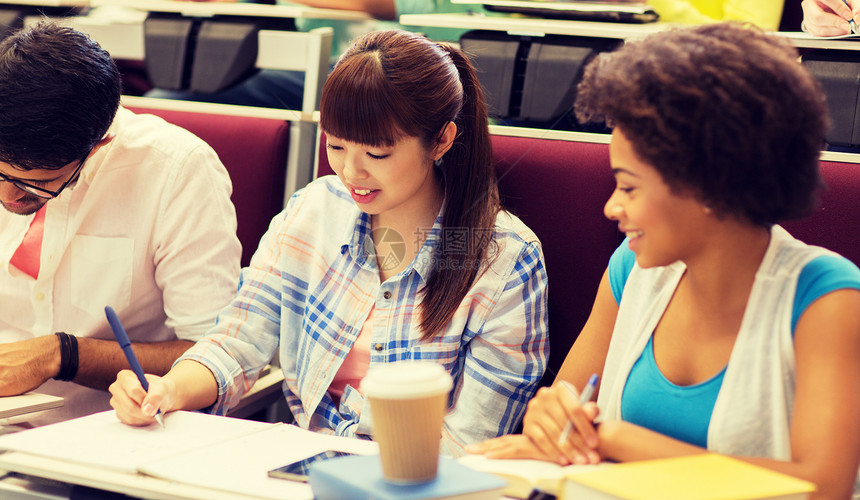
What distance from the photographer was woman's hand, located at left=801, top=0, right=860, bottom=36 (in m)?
1.42

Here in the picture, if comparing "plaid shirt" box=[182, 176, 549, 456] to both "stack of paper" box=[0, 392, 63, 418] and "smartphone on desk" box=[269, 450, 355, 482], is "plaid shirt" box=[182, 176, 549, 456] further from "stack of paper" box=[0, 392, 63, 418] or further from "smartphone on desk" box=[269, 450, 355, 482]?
"smartphone on desk" box=[269, 450, 355, 482]

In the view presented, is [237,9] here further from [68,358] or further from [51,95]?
[68,358]

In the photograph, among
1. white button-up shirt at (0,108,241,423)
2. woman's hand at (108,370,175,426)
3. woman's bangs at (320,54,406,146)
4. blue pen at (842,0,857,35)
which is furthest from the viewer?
white button-up shirt at (0,108,241,423)

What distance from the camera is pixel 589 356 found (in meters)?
1.22

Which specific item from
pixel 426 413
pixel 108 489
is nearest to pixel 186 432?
pixel 108 489

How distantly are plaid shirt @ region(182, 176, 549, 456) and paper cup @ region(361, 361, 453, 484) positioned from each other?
0.58m

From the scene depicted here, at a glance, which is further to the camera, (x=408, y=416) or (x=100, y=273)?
(x=100, y=273)

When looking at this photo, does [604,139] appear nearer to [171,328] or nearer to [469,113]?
[469,113]

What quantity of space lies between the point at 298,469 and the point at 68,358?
67cm

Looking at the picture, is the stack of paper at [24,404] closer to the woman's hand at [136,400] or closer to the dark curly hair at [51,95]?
the woman's hand at [136,400]

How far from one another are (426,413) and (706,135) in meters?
0.43

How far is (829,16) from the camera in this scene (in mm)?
1441

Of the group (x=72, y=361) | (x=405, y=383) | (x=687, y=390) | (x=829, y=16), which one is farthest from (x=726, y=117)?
(x=72, y=361)

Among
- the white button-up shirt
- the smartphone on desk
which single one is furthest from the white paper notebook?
the white button-up shirt
